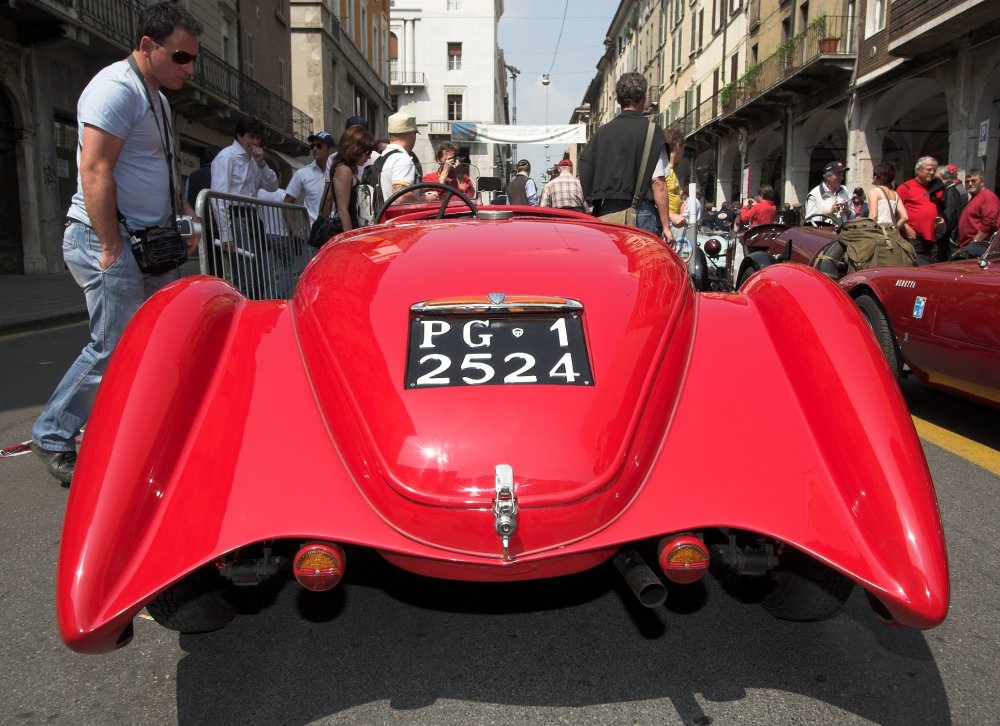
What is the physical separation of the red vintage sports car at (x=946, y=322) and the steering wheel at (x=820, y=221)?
13.1 ft

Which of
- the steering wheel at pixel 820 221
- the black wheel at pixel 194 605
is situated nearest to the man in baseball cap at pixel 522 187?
the steering wheel at pixel 820 221

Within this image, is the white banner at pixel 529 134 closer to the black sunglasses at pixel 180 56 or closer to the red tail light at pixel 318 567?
the black sunglasses at pixel 180 56

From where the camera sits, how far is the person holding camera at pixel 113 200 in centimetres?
302

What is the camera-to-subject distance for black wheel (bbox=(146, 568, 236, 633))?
1.82 meters

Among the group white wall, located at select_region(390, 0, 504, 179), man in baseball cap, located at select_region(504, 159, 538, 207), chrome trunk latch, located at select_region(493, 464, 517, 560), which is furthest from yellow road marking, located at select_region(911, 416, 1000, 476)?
white wall, located at select_region(390, 0, 504, 179)

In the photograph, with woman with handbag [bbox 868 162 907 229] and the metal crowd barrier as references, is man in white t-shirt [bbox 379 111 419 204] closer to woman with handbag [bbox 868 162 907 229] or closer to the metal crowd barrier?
the metal crowd barrier

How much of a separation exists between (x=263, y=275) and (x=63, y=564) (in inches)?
139

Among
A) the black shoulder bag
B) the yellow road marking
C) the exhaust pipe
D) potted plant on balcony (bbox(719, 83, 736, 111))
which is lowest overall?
the yellow road marking

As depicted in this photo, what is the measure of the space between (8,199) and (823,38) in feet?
65.5

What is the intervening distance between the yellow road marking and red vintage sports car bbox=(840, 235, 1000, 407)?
0.27 meters

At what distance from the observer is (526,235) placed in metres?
2.65

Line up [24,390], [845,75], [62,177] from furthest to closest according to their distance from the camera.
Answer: [845,75] < [62,177] < [24,390]

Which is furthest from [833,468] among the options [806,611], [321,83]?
[321,83]

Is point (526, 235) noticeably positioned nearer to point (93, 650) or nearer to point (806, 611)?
point (806, 611)
